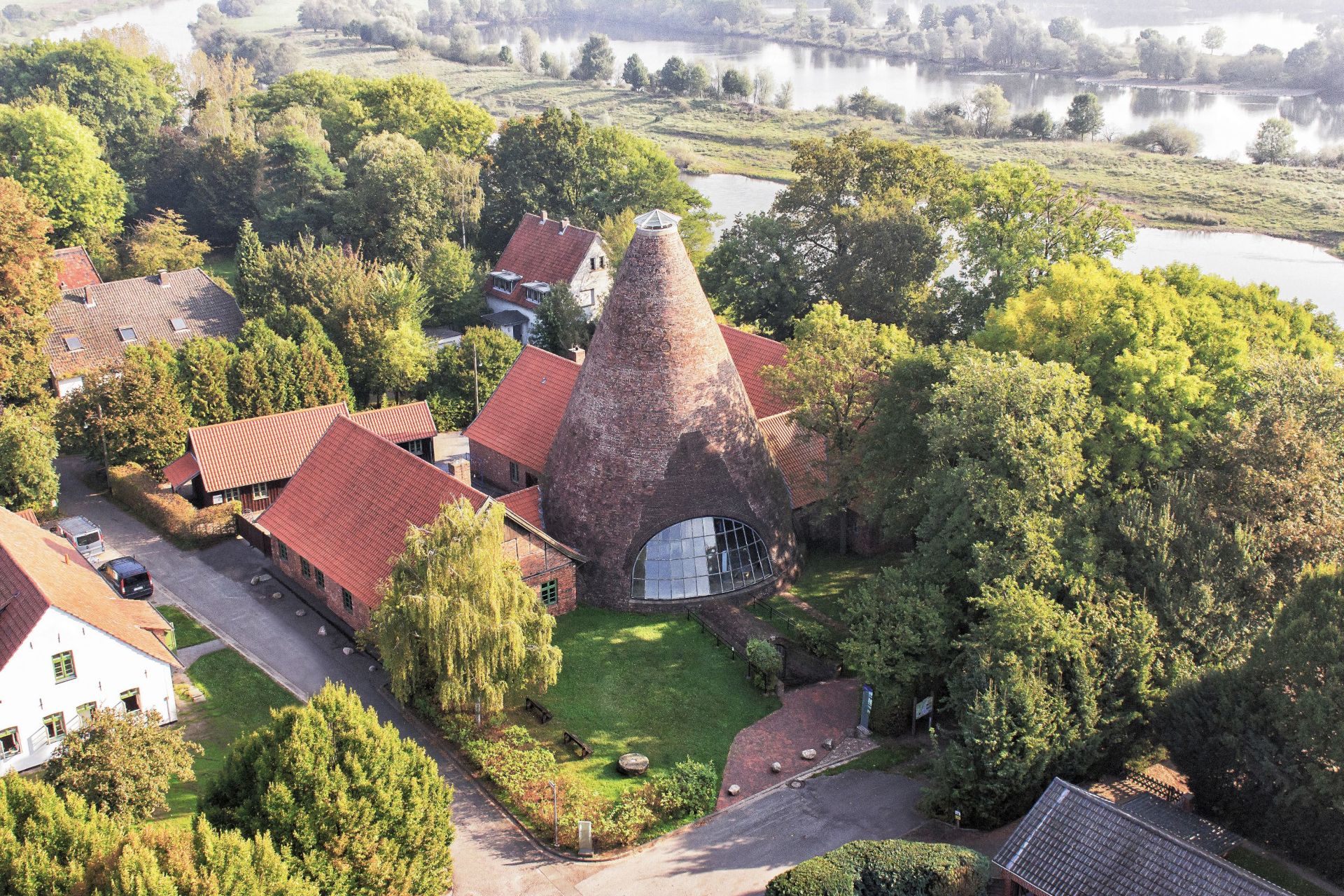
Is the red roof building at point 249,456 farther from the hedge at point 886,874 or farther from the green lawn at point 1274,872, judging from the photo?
the green lawn at point 1274,872

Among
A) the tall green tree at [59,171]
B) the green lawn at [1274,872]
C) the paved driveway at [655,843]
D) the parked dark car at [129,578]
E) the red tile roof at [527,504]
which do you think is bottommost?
the green lawn at [1274,872]

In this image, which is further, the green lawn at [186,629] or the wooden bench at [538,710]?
the green lawn at [186,629]

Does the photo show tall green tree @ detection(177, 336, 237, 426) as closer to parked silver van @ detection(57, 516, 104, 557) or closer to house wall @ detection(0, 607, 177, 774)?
parked silver van @ detection(57, 516, 104, 557)

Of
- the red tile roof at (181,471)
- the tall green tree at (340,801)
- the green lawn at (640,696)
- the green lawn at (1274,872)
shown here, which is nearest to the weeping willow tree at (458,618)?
the green lawn at (640,696)

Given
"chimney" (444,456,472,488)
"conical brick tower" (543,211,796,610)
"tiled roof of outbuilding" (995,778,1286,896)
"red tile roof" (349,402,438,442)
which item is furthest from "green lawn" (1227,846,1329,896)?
"red tile roof" (349,402,438,442)

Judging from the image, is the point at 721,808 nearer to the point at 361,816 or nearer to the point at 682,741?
the point at 682,741

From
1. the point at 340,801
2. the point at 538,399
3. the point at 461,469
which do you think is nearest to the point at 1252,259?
the point at 538,399

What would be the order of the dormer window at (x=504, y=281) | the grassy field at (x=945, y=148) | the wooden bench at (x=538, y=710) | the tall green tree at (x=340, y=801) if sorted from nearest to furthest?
the tall green tree at (x=340, y=801) < the wooden bench at (x=538, y=710) < the dormer window at (x=504, y=281) < the grassy field at (x=945, y=148)
